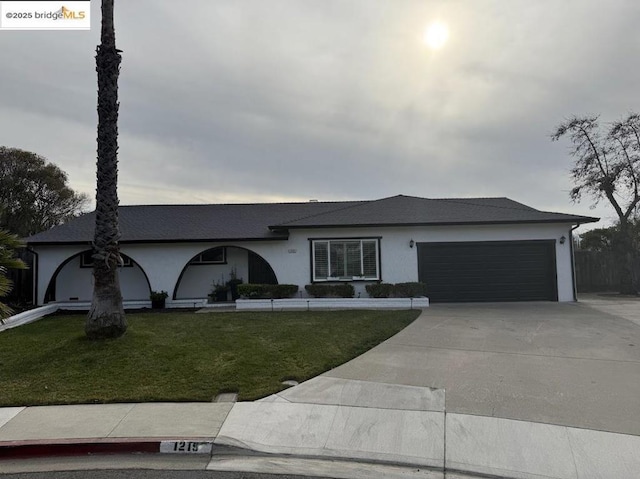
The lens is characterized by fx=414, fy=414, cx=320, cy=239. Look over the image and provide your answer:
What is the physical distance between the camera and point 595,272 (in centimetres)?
1859

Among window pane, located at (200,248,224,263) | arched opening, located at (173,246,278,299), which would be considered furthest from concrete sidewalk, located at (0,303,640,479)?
window pane, located at (200,248,224,263)

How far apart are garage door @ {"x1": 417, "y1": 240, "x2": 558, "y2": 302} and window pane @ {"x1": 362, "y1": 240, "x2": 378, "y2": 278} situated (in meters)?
1.63

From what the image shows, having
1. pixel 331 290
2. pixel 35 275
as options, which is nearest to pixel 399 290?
pixel 331 290

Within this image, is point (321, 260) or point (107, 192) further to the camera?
point (321, 260)

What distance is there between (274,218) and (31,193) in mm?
19781

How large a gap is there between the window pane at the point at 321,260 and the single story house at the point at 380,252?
4 centimetres

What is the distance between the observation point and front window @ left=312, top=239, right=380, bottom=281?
49.7 ft

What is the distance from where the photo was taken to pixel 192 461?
431 cm

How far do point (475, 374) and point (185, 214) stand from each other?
14.9m

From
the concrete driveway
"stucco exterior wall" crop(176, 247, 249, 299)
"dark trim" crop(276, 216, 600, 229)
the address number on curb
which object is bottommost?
the address number on curb

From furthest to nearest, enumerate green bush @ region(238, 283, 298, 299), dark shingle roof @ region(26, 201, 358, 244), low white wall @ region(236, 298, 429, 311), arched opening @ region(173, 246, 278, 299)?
arched opening @ region(173, 246, 278, 299) < dark shingle roof @ region(26, 201, 358, 244) < green bush @ region(238, 283, 298, 299) < low white wall @ region(236, 298, 429, 311)

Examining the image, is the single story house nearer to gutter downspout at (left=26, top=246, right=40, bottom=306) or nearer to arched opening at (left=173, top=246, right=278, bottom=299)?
gutter downspout at (left=26, top=246, right=40, bottom=306)

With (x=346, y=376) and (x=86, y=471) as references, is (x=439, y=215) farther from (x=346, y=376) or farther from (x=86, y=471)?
(x=86, y=471)

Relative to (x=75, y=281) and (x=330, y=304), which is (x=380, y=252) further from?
(x=75, y=281)
